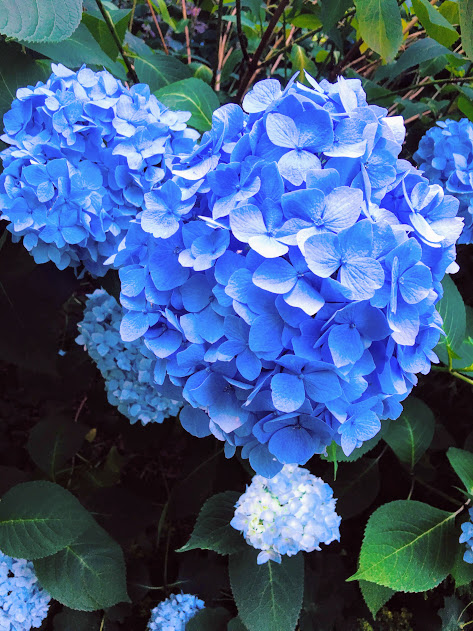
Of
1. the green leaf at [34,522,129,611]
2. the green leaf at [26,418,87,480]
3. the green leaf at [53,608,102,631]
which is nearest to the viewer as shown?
the green leaf at [34,522,129,611]

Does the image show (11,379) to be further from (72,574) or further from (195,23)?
(195,23)

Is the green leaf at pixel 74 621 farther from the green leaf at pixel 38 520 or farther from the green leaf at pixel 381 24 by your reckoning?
the green leaf at pixel 381 24

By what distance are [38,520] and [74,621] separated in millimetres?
231

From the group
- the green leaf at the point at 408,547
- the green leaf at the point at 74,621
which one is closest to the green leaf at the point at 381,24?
the green leaf at the point at 408,547

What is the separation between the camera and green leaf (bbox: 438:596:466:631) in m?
0.95

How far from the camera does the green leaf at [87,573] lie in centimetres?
81

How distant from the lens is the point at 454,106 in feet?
3.73

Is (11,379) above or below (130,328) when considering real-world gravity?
below

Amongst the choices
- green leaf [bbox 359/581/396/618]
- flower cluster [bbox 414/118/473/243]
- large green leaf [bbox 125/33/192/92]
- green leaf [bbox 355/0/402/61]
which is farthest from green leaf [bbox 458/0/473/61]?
green leaf [bbox 359/581/396/618]

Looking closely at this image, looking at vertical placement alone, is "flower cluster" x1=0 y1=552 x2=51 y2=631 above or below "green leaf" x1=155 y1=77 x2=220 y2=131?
below

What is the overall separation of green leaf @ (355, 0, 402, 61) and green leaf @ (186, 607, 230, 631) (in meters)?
0.90

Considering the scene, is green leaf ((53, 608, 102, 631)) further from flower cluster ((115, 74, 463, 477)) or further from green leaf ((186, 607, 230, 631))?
flower cluster ((115, 74, 463, 477))

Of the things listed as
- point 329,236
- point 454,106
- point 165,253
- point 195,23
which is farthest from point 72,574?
→ point 195,23

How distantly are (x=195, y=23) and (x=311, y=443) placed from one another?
1361mm
